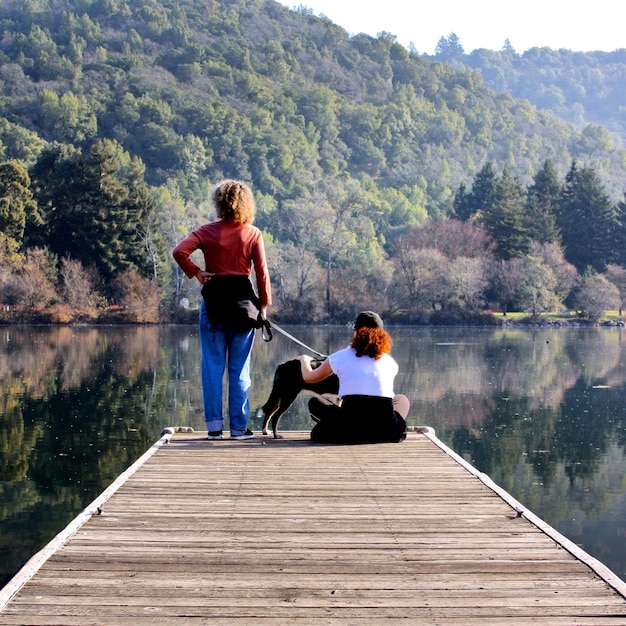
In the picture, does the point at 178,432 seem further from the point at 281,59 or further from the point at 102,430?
the point at 281,59

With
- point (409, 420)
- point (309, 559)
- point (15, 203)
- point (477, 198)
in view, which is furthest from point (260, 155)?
point (309, 559)

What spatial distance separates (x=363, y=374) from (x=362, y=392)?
149 mm

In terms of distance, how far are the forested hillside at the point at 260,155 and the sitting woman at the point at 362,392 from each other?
4687 centimetres

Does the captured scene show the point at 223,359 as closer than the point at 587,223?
Yes

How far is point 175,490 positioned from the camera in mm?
6621

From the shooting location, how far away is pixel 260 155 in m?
109

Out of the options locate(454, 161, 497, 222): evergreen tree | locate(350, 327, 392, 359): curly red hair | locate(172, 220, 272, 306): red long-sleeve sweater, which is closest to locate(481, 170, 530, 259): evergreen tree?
locate(454, 161, 497, 222): evergreen tree

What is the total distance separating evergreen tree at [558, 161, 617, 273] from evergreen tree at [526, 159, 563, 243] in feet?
3.10

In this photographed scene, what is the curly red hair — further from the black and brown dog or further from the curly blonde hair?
the curly blonde hair

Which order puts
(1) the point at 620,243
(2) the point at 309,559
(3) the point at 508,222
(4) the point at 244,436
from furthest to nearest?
(1) the point at 620,243 < (3) the point at 508,222 < (4) the point at 244,436 < (2) the point at 309,559

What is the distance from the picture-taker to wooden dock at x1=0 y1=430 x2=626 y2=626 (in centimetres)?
418

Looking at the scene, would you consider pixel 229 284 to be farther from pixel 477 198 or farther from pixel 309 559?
pixel 477 198

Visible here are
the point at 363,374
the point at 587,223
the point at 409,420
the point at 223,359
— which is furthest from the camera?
the point at 587,223

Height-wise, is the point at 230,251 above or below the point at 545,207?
below
